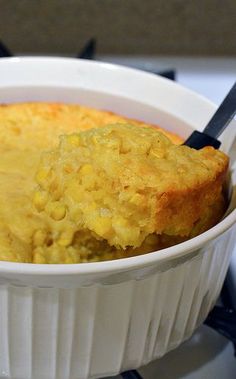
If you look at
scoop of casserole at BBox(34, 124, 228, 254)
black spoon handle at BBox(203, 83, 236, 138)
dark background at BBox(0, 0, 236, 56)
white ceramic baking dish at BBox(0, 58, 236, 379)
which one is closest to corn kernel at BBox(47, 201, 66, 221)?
scoop of casserole at BBox(34, 124, 228, 254)

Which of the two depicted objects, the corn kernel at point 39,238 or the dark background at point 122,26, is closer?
the corn kernel at point 39,238

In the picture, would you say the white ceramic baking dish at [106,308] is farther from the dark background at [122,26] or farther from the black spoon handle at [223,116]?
the dark background at [122,26]

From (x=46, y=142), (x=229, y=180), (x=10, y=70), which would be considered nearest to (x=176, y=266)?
(x=229, y=180)

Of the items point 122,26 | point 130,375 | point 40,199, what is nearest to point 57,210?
point 40,199

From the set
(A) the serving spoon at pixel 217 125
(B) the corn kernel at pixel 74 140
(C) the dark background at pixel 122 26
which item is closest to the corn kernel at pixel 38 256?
(B) the corn kernel at pixel 74 140

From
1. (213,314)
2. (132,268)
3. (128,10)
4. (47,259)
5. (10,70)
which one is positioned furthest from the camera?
(128,10)

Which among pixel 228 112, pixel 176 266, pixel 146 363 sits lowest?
pixel 146 363

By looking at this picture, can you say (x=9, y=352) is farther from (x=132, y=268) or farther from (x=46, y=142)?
(x=46, y=142)

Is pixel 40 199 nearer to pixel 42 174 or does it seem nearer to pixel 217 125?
pixel 42 174
